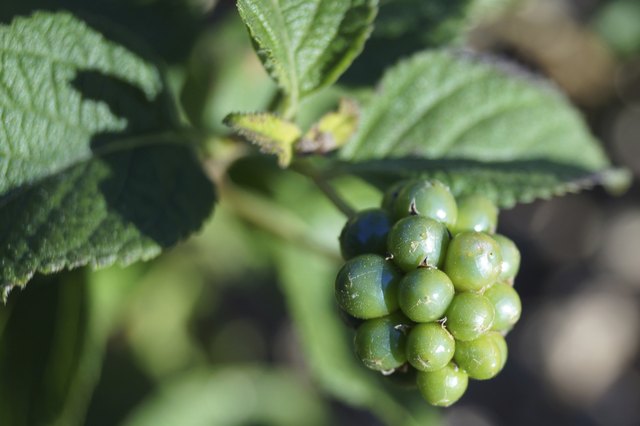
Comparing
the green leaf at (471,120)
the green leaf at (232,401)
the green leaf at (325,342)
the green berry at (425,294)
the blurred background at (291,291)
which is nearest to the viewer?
the green berry at (425,294)

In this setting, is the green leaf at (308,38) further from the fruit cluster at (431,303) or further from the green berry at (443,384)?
the green berry at (443,384)

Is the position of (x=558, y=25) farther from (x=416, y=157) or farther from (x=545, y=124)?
(x=416, y=157)

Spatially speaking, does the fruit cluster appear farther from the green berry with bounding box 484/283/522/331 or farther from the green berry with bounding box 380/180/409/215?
the green berry with bounding box 380/180/409/215

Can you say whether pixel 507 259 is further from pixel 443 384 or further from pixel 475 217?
pixel 443 384

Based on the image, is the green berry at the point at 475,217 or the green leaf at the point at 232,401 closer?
the green berry at the point at 475,217

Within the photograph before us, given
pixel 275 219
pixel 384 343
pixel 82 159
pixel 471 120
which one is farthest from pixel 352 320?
pixel 275 219

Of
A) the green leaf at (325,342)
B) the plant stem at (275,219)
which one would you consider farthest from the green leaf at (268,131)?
the green leaf at (325,342)

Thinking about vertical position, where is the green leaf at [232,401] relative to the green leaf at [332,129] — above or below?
below

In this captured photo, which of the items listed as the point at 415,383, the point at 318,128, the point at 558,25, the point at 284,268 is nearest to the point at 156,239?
the point at 318,128
